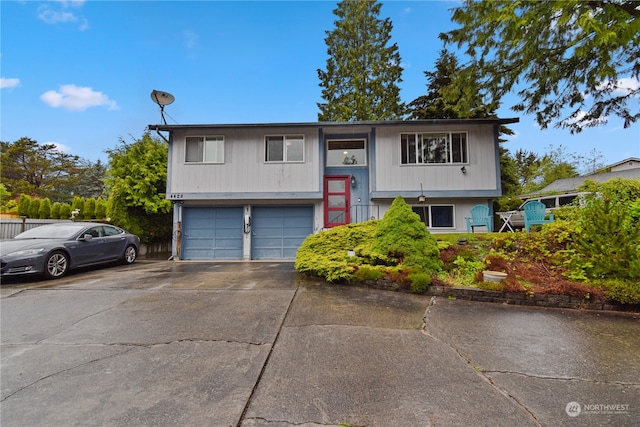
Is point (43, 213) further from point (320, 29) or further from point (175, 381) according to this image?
point (320, 29)

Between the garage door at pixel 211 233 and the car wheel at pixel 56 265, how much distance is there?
4.33 metres

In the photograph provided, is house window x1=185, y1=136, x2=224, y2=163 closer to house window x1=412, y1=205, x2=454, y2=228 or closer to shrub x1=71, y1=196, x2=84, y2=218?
house window x1=412, y1=205, x2=454, y2=228

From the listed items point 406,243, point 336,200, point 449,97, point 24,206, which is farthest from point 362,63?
point 24,206

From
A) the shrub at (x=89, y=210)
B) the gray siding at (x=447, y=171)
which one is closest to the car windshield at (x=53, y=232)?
the shrub at (x=89, y=210)

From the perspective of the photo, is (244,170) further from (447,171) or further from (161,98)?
(447,171)

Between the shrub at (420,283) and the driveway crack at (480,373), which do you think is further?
the shrub at (420,283)

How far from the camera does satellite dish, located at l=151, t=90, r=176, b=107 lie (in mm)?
10445

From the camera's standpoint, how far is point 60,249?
255 inches

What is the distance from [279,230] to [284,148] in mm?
3378

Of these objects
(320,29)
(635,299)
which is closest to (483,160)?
(635,299)

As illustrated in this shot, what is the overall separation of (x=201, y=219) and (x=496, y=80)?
13.4m

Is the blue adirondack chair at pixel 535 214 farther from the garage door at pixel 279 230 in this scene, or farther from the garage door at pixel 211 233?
the garage door at pixel 211 233

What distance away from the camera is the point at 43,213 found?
47.5 feet

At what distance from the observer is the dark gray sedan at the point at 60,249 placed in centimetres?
A: 590
